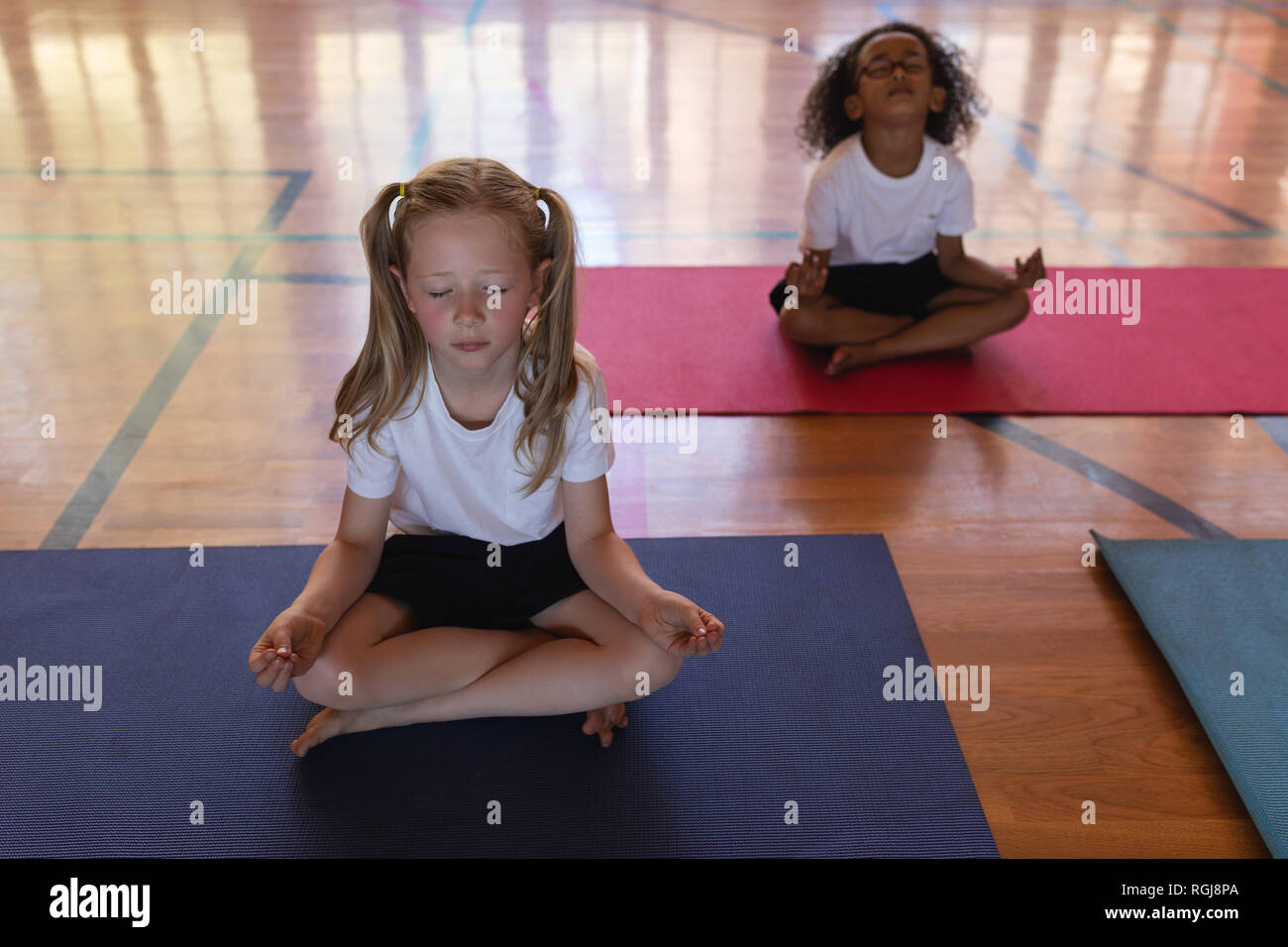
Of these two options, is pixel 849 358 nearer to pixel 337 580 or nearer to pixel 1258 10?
pixel 337 580

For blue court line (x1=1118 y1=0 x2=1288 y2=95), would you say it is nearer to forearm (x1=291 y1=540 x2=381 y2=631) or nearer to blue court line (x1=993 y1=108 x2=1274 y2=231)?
blue court line (x1=993 y1=108 x2=1274 y2=231)

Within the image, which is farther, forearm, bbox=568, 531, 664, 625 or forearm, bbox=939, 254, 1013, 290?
forearm, bbox=939, 254, 1013, 290

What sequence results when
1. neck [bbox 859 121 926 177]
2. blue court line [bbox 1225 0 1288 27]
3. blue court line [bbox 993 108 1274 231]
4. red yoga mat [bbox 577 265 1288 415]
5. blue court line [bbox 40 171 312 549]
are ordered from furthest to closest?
blue court line [bbox 1225 0 1288 27] → blue court line [bbox 993 108 1274 231] → neck [bbox 859 121 926 177] → red yoga mat [bbox 577 265 1288 415] → blue court line [bbox 40 171 312 549]

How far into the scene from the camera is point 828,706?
1.74m

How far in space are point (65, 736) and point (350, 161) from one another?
2.72 metres

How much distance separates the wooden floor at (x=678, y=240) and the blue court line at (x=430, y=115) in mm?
28

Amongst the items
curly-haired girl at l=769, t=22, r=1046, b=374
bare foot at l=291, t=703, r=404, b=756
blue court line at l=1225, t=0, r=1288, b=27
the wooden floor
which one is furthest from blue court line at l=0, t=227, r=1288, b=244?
blue court line at l=1225, t=0, r=1288, b=27

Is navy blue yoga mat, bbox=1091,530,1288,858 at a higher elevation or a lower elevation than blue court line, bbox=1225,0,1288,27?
lower

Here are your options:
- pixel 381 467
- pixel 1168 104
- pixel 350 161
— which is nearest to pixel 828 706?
pixel 381 467

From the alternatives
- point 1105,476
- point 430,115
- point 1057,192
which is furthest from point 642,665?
point 430,115

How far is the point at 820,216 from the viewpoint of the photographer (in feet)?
9.00

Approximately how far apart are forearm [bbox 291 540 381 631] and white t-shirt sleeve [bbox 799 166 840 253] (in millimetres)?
1475

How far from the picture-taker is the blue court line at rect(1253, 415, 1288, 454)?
2461 mm

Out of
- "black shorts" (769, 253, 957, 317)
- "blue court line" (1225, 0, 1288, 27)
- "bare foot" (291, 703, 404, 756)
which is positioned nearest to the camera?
"bare foot" (291, 703, 404, 756)
